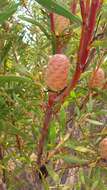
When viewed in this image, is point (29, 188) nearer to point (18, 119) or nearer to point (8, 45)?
point (18, 119)

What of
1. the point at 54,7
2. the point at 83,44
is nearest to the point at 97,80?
the point at 83,44

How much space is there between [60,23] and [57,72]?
15cm

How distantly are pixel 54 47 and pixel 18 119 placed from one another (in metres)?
0.29

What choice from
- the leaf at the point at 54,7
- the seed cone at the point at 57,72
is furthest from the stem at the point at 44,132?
the leaf at the point at 54,7

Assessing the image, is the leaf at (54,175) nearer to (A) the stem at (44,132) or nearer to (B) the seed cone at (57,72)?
(A) the stem at (44,132)

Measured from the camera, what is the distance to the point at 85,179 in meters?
1.33

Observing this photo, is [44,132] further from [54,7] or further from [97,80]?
[54,7]

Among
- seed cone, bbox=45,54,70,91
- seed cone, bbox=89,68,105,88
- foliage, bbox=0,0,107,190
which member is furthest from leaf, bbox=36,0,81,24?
seed cone, bbox=89,68,105,88

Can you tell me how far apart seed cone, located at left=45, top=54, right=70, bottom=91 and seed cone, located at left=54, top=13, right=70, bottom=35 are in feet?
0.38

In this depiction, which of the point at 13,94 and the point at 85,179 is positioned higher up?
the point at 13,94

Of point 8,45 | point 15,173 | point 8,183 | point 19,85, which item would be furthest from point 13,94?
point 8,183

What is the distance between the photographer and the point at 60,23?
3.08 feet

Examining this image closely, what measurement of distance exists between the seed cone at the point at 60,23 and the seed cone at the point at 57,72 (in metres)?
0.12

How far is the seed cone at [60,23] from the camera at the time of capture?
3.06 feet
